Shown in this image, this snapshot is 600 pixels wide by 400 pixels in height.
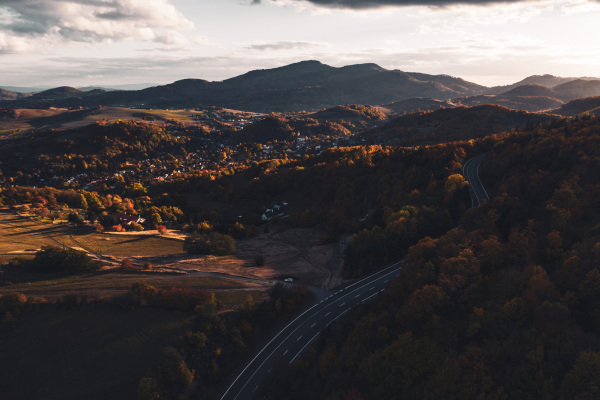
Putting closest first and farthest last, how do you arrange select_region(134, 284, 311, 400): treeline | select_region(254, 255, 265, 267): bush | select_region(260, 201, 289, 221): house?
select_region(134, 284, 311, 400): treeline → select_region(254, 255, 265, 267): bush → select_region(260, 201, 289, 221): house

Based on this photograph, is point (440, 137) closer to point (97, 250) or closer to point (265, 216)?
point (265, 216)

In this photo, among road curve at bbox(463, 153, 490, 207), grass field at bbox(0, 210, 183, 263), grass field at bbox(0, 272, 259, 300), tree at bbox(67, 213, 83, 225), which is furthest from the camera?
tree at bbox(67, 213, 83, 225)

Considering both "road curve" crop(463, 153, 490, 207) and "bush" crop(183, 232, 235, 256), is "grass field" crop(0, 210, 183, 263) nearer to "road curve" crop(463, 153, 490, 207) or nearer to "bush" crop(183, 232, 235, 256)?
"bush" crop(183, 232, 235, 256)

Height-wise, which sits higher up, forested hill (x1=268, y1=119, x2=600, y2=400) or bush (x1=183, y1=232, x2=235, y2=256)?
forested hill (x1=268, y1=119, x2=600, y2=400)

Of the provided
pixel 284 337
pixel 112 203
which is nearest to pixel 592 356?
pixel 284 337

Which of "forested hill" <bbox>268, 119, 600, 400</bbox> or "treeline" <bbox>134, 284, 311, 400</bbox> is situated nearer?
"forested hill" <bbox>268, 119, 600, 400</bbox>

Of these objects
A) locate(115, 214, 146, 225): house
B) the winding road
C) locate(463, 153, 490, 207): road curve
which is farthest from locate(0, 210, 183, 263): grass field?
locate(463, 153, 490, 207): road curve

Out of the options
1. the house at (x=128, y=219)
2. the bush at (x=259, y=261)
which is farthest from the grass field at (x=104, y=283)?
the house at (x=128, y=219)

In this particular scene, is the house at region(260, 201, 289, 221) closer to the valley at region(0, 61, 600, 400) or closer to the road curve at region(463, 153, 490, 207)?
the valley at region(0, 61, 600, 400)

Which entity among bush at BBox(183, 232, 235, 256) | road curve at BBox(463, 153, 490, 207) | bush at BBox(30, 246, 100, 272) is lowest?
bush at BBox(183, 232, 235, 256)
